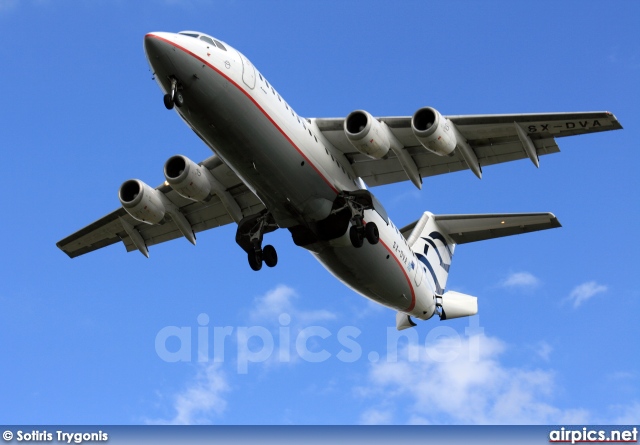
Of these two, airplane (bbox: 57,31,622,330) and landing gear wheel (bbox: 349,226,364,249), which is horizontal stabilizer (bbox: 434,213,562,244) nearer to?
airplane (bbox: 57,31,622,330)

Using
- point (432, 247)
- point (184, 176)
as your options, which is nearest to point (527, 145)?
point (432, 247)

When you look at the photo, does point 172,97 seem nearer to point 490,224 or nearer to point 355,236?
point 355,236

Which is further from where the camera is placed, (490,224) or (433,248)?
(433,248)

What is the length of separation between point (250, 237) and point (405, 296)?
332 cm

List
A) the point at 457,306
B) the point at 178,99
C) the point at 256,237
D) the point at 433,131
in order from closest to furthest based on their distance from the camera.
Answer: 1. the point at 178,99
2. the point at 433,131
3. the point at 256,237
4. the point at 457,306

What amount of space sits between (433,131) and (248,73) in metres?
3.17

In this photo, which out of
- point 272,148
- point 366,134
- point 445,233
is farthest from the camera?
point 445,233

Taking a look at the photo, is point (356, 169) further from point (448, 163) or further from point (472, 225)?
point (472, 225)

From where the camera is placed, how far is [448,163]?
18.1m

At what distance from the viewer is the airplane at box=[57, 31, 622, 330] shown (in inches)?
585

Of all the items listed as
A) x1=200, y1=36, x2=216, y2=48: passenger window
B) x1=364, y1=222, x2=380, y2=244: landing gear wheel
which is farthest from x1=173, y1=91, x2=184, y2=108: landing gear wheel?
x1=364, y1=222, x2=380, y2=244: landing gear wheel

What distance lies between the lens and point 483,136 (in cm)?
1706

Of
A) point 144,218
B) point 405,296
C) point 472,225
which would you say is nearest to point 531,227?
point 472,225

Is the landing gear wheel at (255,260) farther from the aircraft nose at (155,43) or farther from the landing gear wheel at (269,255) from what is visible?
the aircraft nose at (155,43)
